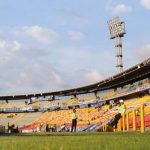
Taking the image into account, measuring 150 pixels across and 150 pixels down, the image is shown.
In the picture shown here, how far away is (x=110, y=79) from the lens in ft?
254

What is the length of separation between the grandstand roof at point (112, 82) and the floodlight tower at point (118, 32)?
8.40m

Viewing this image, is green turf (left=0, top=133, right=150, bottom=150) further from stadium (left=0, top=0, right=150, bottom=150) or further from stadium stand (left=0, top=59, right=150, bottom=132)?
stadium (left=0, top=0, right=150, bottom=150)

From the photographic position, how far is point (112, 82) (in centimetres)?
8006

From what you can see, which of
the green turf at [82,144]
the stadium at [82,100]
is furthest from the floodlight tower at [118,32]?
the green turf at [82,144]

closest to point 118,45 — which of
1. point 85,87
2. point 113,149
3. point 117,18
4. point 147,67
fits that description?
point 117,18

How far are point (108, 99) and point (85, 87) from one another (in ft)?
41.7

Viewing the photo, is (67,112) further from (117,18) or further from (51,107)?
(117,18)

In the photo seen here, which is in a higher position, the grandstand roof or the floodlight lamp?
the floodlight lamp

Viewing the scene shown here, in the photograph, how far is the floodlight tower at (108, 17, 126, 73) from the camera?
303 feet

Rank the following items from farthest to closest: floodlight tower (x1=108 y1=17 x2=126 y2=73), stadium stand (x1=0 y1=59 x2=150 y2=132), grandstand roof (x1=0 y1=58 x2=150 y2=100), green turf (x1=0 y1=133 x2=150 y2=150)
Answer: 1. floodlight tower (x1=108 y1=17 x2=126 y2=73)
2. stadium stand (x1=0 y1=59 x2=150 y2=132)
3. grandstand roof (x1=0 y1=58 x2=150 y2=100)
4. green turf (x1=0 y1=133 x2=150 y2=150)

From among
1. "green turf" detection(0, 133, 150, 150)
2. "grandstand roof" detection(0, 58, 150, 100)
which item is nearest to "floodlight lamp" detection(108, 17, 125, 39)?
"grandstand roof" detection(0, 58, 150, 100)

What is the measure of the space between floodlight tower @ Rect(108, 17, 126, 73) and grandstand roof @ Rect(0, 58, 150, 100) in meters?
8.40

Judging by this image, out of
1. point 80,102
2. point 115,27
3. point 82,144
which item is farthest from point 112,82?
point 82,144

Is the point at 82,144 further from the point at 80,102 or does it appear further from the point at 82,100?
the point at 82,100
